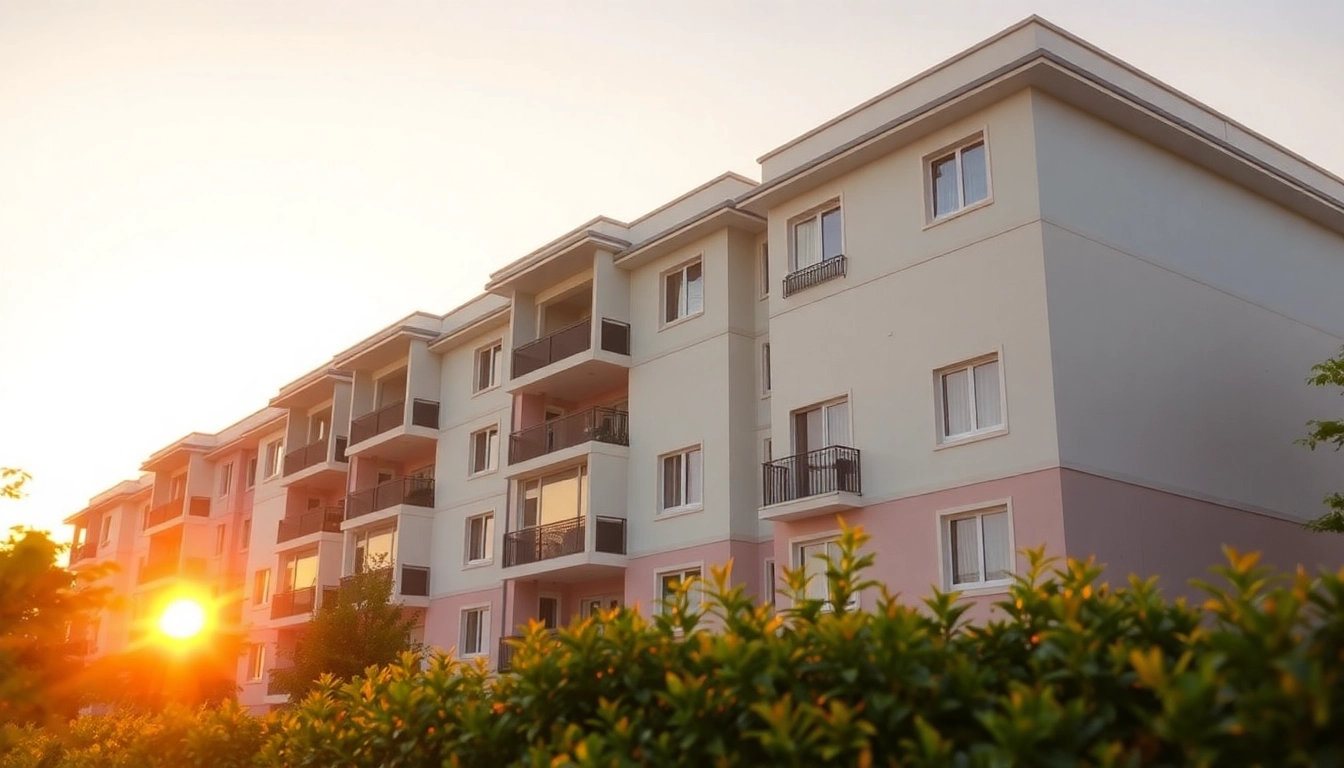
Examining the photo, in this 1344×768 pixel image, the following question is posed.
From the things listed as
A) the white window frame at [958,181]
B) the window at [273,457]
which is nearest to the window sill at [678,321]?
the white window frame at [958,181]

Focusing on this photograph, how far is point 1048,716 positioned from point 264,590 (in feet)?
147

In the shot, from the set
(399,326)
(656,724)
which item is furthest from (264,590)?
(656,724)

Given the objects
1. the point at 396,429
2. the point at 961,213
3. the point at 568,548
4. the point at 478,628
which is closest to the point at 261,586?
the point at 396,429

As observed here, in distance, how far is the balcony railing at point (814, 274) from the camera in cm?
2377

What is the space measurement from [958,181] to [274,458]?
112 feet

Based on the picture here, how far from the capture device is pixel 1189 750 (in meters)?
5.19

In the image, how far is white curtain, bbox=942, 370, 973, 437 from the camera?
2114 centimetres

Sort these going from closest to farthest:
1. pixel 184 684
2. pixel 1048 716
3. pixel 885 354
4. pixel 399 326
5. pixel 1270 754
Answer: pixel 1270 754 → pixel 1048 716 → pixel 885 354 → pixel 399 326 → pixel 184 684

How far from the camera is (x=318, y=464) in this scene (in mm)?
42781

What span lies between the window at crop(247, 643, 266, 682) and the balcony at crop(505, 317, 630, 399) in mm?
19272

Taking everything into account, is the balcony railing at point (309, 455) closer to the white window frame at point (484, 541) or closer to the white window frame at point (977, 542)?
the white window frame at point (484, 541)

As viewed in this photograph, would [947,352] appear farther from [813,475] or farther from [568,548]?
[568,548]

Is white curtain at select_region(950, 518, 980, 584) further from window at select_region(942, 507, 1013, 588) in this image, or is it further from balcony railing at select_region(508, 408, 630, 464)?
balcony railing at select_region(508, 408, 630, 464)

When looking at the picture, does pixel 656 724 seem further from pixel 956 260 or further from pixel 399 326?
pixel 399 326
